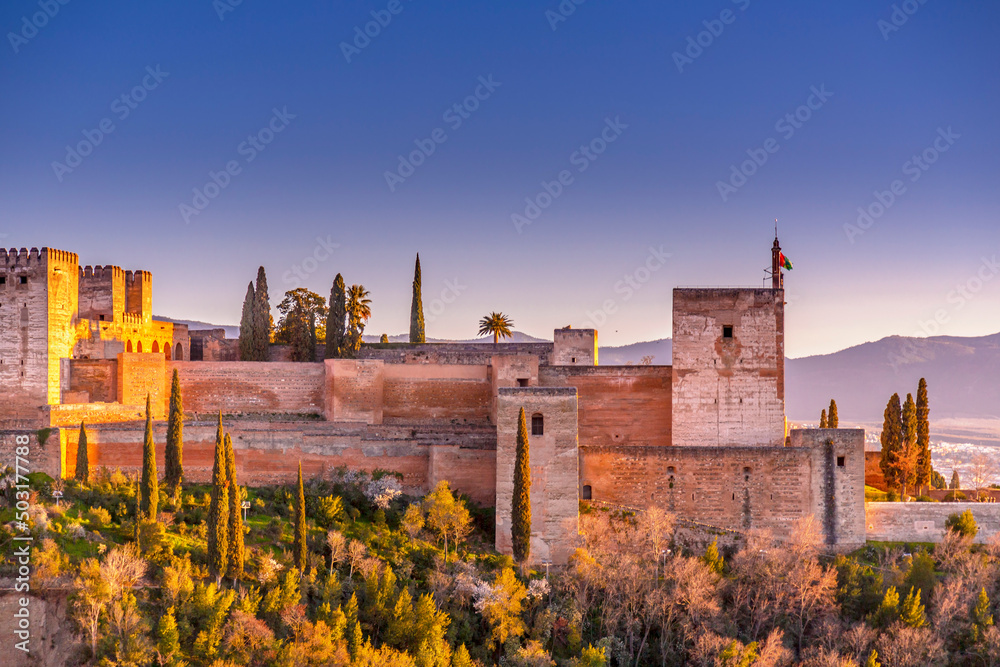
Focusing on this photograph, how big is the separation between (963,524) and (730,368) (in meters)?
6.94

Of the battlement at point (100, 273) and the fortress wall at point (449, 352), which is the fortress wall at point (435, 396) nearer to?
the fortress wall at point (449, 352)

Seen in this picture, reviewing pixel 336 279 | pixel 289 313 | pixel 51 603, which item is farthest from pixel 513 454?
pixel 289 313

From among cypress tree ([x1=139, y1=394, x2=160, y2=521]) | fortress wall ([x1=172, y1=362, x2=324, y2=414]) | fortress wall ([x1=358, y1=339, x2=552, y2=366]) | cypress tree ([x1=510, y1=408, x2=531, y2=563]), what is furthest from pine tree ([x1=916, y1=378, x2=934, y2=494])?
cypress tree ([x1=139, y1=394, x2=160, y2=521])

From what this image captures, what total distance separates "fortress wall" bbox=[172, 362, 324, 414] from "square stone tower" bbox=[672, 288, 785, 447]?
10829mm

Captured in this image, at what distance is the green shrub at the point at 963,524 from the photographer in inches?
864

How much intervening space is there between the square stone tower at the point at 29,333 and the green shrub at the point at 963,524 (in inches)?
955

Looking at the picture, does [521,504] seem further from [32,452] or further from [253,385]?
[32,452]

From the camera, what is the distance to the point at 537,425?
2006 cm

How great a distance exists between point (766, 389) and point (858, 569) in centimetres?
509

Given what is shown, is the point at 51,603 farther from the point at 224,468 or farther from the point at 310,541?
the point at 310,541

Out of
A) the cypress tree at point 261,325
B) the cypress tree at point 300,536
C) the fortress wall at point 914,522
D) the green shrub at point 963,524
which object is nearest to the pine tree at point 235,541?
the cypress tree at point 300,536

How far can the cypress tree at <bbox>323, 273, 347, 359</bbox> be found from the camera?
30.9 m

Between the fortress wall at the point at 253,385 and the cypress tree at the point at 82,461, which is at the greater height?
the fortress wall at the point at 253,385

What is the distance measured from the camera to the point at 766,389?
23.1 m
